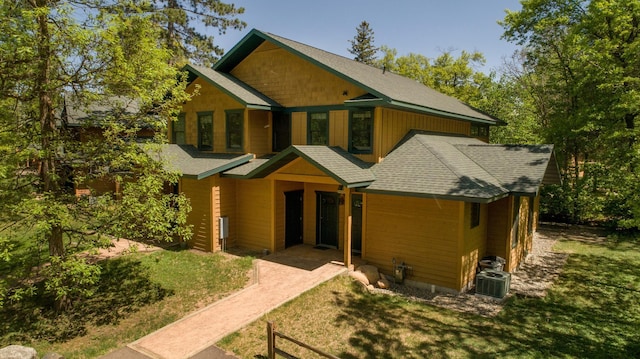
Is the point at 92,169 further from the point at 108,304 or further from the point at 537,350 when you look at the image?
the point at 537,350

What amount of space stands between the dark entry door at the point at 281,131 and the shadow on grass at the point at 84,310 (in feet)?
22.5

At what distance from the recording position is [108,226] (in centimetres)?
879

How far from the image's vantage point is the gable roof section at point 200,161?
13.4 metres

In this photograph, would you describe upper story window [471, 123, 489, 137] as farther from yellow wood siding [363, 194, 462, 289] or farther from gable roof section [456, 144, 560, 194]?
yellow wood siding [363, 194, 462, 289]

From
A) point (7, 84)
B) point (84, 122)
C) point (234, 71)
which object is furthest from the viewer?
point (234, 71)

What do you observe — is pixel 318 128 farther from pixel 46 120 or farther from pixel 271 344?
pixel 271 344

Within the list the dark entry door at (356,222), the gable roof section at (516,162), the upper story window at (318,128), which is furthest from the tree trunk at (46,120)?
the gable roof section at (516,162)

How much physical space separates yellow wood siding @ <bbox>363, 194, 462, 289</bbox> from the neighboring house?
3 cm

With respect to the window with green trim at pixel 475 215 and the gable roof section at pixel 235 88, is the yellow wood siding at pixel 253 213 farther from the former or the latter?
the window with green trim at pixel 475 215

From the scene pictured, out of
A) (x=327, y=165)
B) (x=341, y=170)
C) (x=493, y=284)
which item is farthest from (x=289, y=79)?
(x=493, y=284)

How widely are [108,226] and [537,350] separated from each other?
9.89m

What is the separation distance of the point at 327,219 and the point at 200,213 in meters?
4.88

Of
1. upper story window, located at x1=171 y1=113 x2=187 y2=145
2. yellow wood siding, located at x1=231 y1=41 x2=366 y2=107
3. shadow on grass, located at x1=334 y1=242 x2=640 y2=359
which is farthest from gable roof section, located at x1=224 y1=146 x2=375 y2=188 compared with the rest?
upper story window, located at x1=171 y1=113 x2=187 y2=145

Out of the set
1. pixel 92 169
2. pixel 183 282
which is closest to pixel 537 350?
pixel 183 282
